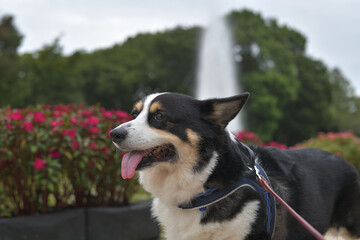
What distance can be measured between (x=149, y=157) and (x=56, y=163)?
6.21 feet

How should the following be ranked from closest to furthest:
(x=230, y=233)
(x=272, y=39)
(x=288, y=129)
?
1. (x=230, y=233)
2. (x=272, y=39)
3. (x=288, y=129)

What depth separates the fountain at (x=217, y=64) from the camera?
31.9 metres

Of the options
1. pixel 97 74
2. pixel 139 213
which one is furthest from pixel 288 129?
pixel 139 213

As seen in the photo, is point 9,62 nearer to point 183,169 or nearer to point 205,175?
point 183,169

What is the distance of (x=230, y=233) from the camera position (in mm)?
2676

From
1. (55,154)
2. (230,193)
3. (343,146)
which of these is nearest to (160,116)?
(230,193)

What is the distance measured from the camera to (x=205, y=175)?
281cm

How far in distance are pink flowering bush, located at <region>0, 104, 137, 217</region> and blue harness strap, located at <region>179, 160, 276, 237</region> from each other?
7.03ft

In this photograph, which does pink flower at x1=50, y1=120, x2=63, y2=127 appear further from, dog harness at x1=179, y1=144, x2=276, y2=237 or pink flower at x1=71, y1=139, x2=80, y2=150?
dog harness at x1=179, y1=144, x2=276, y2=237

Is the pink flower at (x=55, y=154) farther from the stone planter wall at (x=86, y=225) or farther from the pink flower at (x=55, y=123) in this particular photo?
the stone planter wall at (x=86, y=225)

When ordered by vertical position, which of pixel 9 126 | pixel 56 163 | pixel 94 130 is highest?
pixel 9 126

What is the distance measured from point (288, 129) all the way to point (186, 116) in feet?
113

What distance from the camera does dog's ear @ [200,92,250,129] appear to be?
2.87m

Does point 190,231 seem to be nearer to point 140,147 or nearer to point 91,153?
point 140,147
